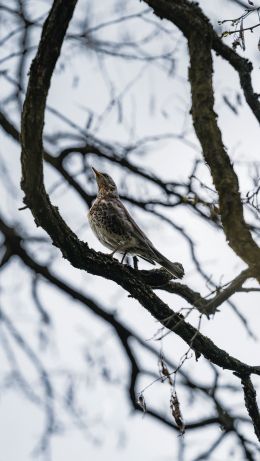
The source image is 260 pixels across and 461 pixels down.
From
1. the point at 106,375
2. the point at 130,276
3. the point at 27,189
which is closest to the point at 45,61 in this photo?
the point at 27,189

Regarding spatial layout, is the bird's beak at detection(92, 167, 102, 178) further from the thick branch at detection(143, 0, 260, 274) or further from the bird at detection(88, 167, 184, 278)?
the thick branch at detection(143, 0, 260, 274)

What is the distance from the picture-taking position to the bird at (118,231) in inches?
252

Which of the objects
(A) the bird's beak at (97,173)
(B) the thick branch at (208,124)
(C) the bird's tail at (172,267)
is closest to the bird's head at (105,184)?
(A) the bird's beak at (97,173)

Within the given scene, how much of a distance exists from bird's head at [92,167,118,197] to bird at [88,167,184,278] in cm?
27

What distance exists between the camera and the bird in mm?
6402

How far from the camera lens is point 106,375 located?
7551mm

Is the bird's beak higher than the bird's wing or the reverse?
higher

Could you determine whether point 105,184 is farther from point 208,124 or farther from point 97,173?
point 208,124

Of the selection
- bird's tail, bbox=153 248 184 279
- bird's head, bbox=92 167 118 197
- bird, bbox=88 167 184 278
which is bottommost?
bird's tail, bbox=153 248 184 279

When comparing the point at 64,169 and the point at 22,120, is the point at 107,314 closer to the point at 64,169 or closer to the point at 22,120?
the point at 64,169

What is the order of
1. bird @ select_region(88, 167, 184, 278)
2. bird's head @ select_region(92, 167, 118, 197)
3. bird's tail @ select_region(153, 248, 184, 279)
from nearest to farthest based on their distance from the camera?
bird's tail @ select_region(153, 248, 184, 279) → bird @ select_region(88, 167, 184, 278) → bird's head @ select_region(92, 167, 118, 197)

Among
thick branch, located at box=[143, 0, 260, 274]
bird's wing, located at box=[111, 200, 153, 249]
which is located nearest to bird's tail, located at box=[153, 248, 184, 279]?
bird's wing, located at box=[111, 200, 153, 249]

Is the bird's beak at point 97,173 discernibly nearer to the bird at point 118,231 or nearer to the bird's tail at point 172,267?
the bird at point 118,231

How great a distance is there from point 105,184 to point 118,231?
1340mm
